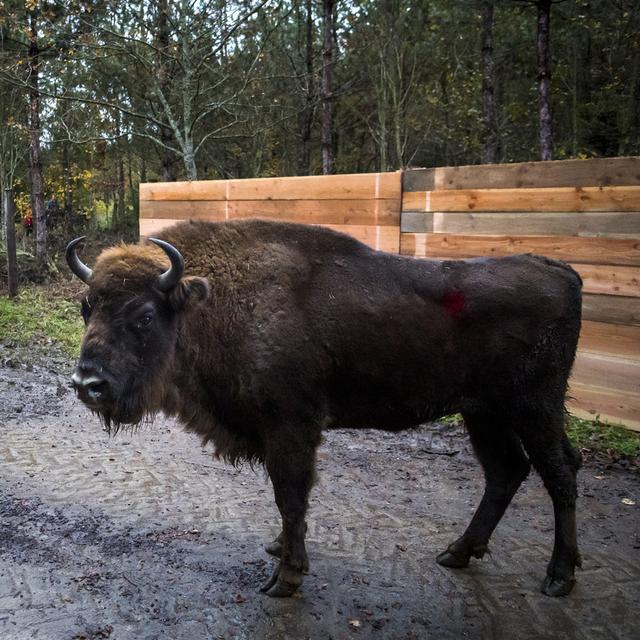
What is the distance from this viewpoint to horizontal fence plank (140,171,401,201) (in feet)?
24.6

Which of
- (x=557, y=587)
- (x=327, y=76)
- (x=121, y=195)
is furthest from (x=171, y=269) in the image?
(x=121, y=195)

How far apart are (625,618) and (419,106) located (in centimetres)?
1727

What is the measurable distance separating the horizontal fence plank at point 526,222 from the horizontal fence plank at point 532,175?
26 centimetres

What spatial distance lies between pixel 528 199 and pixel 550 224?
322 mm

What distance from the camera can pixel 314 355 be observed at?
3596 mm

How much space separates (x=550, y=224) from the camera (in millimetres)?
6242

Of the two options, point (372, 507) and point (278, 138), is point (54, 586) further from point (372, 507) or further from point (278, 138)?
point (278, 138)

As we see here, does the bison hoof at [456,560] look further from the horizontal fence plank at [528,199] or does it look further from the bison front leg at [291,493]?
the horizontal fence plank at [528,199]

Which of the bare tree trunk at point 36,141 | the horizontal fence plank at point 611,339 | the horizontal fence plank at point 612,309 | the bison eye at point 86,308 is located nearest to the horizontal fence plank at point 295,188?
the horizontal fence plank at point 612,309

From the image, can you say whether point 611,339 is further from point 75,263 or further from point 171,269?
point 75,263

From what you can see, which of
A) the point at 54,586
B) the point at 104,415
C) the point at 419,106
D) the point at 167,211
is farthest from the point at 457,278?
the point at 419,106

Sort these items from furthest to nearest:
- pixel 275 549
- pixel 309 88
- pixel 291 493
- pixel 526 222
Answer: pixel 309 88
pixel 526 222
pixel 275 549
pixel 291 493

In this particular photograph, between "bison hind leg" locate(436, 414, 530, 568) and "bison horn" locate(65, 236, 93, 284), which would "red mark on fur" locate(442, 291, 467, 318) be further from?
"bison horn" locate(65, 236, 93, 284)

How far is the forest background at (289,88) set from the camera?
1225 centimetres
